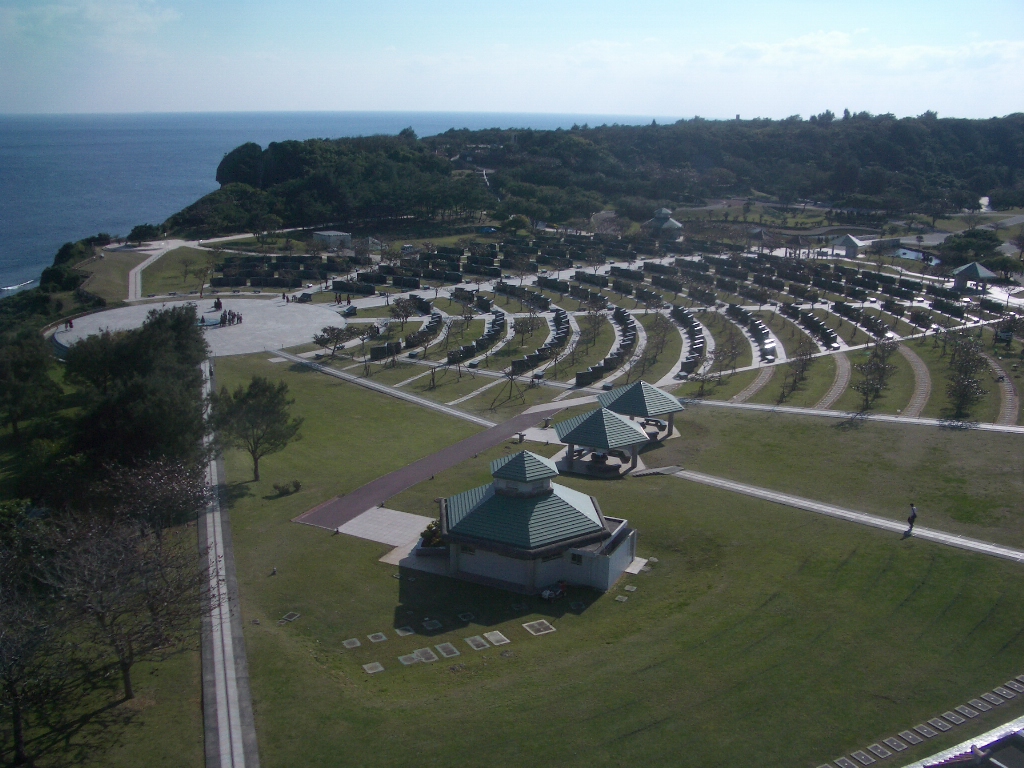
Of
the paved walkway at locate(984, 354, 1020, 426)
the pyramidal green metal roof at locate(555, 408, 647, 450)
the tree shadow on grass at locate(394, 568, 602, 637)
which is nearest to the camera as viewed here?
the tree shadow on grass at locate(394, 568, 602, 637)

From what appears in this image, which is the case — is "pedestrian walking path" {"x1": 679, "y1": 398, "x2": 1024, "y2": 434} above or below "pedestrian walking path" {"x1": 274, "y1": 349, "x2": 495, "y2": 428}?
above

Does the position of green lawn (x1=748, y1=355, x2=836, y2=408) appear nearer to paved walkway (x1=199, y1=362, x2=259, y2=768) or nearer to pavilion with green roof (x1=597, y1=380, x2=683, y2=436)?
pavilion with green roof (x1=597, y1=380, x2=683, y2=436)

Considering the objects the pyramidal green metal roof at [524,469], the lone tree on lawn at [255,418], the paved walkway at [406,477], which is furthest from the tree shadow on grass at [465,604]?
the lone tree on lawn at [255,418]

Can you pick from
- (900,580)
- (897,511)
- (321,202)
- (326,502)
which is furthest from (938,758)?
(321,202)

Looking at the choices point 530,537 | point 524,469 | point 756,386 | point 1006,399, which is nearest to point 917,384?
point 1006,399

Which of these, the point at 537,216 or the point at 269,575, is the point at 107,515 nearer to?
the point at 269,575

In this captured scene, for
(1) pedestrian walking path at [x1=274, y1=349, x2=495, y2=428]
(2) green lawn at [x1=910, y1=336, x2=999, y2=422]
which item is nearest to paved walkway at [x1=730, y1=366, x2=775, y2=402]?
(2) green lawn at [x1=910, y1=336, x2=999, y2=422]
